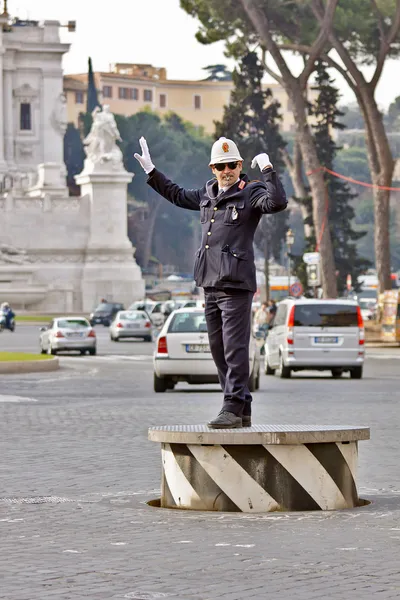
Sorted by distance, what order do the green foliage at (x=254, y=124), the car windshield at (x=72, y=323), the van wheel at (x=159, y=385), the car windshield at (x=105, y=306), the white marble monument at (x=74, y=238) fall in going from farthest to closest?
1. the white marble monument at (x=74, y=238)
2. the car windshield at (x=105, y=306)
3. the green foliage at (x=254, y=124)
4. the car windshield at (x=72, y=323)
5. the van wheel at (x=159, y=385)

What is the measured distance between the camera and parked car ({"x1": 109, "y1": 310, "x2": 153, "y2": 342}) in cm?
6078

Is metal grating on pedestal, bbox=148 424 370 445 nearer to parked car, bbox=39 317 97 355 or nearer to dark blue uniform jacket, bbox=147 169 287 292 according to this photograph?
dark blue uniform jacket, bbox=147 169 287 292

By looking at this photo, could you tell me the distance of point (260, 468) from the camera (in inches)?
418

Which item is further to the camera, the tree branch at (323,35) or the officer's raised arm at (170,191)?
the tree branch at (323,35)

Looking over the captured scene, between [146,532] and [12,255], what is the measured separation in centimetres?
8543

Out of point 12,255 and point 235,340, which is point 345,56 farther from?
point 12,255

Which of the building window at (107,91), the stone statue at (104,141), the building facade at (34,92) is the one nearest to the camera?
the stone statue at (104,141)

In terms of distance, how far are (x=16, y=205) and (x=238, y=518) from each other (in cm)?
8800

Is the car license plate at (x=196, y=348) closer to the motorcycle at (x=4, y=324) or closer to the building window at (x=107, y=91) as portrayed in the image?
the motorcycle at (x=4, y=324)

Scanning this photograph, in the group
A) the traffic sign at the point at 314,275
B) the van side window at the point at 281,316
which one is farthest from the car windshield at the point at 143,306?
the van side window at the point at 281,316

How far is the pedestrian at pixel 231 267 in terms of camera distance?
37.0 feet

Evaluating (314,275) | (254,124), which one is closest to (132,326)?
(314,275)

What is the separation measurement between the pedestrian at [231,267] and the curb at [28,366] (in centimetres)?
2316

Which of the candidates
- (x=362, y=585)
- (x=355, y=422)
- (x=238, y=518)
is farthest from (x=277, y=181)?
(x=355, y=422)
